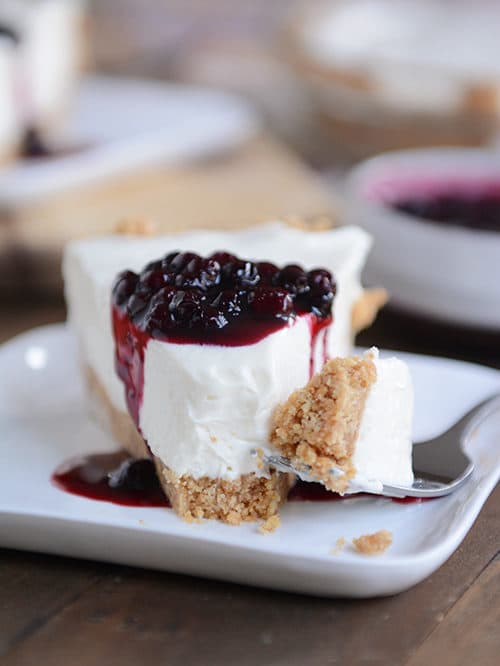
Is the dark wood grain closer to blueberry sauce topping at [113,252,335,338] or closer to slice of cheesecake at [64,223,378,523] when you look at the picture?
slice of cheesecake at [64,223,378,523]

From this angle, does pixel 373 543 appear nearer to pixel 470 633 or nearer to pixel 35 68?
pixel 470 633

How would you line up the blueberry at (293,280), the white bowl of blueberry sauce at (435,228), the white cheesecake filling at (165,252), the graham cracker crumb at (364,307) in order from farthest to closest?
the white bowl of blueberry sauce at (435,228)
the graham cracker crumb at (364,307)
the white cheesecake filling at (165,252)
the blueberry at (293,280)

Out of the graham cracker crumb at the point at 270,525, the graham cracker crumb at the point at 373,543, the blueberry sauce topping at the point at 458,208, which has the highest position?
the blueberry sauce topping at the point at 458,208

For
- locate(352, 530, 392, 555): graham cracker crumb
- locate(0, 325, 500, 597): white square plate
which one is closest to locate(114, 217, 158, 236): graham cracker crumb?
locate(0, 325, 500, 597): white square plate

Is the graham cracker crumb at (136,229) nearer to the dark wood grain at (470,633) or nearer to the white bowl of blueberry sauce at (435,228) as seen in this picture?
the white bowl of blueberry sauce at (435,228)

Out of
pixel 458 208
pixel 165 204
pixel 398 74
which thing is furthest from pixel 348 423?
pixel 398 74

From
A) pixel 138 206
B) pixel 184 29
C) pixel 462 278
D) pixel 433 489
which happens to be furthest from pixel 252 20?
pixel 433 489

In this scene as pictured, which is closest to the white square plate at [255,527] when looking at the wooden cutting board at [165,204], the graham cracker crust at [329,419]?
the graham cracker crust at [329,419]
